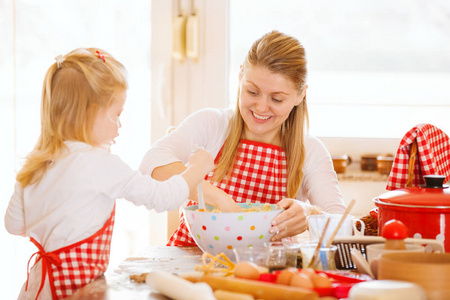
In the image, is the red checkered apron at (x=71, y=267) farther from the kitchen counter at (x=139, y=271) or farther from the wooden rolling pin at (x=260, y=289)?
the wooden rolling pin at (x=260, y=289)

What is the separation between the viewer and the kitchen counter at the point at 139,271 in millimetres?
1089

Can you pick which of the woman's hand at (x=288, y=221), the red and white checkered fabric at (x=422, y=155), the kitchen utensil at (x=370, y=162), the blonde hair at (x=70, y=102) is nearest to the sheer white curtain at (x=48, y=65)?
the blonde hair at (x=70, y=102)

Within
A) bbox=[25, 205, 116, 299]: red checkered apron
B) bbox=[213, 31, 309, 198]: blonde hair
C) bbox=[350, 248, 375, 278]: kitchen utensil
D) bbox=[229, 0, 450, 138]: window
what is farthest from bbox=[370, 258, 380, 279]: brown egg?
bbox=[229, 0, 450, 138]: window

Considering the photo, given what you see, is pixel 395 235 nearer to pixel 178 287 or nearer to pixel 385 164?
pixel 178 287

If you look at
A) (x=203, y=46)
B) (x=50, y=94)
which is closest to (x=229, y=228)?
(x=50, y=94)

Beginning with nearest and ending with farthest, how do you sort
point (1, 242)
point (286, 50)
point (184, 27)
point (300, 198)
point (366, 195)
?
point (286, 50) < point (300, 198) < point (1, 242) < point (366, 195) < point (184, 27)

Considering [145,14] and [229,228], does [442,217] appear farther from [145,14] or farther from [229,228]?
[145,14]

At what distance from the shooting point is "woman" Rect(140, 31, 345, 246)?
1.75 metres

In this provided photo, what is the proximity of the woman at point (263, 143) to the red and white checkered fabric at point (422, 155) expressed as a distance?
0.19 m

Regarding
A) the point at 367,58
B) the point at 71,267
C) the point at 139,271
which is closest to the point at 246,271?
the point at 139,271

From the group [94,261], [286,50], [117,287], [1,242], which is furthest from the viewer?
[1,242]

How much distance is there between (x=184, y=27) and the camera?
301 cm

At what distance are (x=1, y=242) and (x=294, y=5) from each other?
1.77m

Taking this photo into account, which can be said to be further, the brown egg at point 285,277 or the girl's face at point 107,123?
the girl's face at point 107,123
